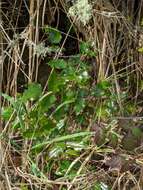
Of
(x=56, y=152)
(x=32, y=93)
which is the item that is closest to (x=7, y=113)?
(x=32, y=93)

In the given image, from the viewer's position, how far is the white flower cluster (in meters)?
1.85

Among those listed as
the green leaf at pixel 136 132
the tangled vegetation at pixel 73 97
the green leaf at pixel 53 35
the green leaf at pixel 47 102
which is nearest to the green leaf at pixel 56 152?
the tangled vegetation at pixel 73 97

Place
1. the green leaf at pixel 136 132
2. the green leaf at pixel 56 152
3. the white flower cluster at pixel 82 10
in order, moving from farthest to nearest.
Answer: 1. the white flower cluster at pixel 82 10
2. the green leaf at pixel 56 152
3. the green leaf at pixel 136 132

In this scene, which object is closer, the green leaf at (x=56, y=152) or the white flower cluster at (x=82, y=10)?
the green leaf at (x=56, y=152)

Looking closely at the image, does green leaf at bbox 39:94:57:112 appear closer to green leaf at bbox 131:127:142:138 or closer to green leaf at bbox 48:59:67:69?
green leaf at bbox 48:59:67:69

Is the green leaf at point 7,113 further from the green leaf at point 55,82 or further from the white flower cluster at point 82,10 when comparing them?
the white flower cluster at point 82,10

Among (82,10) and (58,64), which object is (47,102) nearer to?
(58,64)

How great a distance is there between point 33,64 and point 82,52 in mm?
190

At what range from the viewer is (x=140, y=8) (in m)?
2.02

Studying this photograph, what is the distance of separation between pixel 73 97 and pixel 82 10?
0.32 m

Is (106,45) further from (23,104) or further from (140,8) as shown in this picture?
(23,104)

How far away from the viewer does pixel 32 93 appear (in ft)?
5.88

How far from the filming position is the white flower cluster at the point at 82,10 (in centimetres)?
185

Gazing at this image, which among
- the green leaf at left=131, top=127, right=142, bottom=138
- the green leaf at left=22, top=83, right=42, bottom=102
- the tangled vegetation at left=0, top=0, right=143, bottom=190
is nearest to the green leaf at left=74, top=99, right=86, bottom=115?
the tangled vegetation at left=0, top=0, right=143, bottom=190
